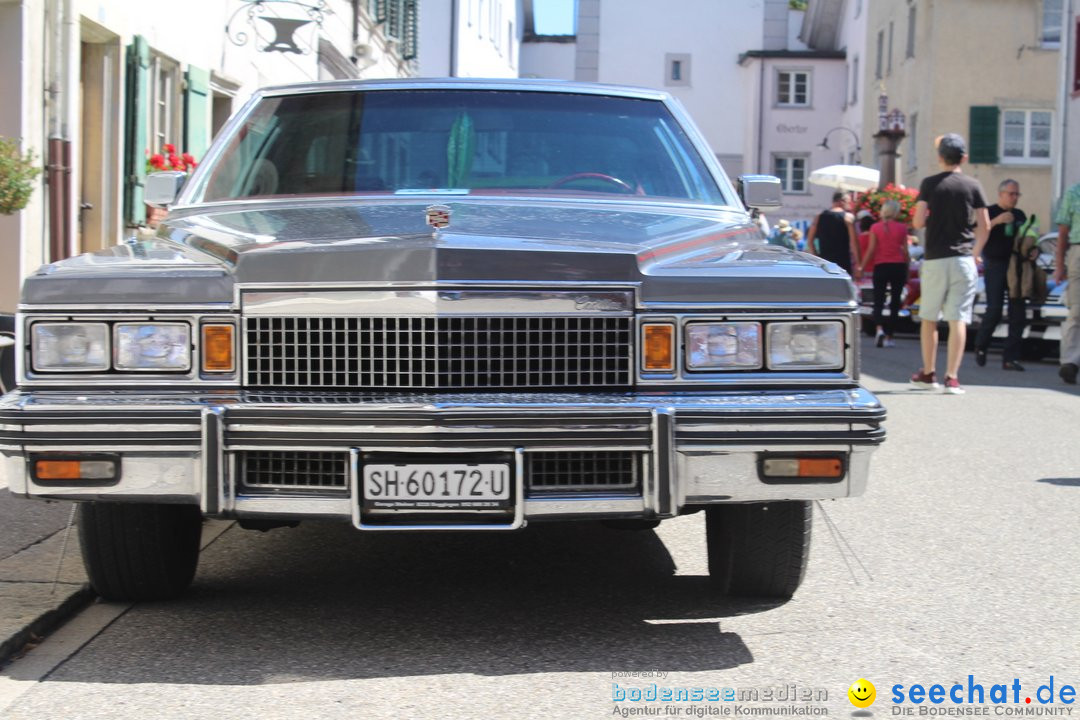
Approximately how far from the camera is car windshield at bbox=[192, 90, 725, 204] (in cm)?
553

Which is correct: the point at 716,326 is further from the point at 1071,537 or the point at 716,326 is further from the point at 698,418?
the point at 1071,537

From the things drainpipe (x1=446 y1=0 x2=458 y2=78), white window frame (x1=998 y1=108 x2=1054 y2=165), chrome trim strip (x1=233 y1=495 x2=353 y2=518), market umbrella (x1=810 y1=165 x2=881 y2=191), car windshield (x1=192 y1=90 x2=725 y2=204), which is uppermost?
drainpipe (x1=446 y1=0 x2=458 y2=78)

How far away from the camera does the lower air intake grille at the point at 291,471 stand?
159 inches

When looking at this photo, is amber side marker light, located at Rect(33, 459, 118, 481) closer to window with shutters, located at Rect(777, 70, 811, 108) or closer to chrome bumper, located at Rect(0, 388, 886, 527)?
chrome bumper, located at Rect(0, 388, 886, 527)

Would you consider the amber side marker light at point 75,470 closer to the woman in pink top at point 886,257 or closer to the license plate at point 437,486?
the license plate at point 437,486

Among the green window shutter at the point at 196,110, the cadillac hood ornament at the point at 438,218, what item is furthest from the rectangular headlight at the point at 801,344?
the green window shutter at the point at 196,110

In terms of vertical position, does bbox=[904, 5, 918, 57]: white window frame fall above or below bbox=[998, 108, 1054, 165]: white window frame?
above

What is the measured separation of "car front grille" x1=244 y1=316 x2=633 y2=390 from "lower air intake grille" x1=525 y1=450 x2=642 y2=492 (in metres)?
0.20

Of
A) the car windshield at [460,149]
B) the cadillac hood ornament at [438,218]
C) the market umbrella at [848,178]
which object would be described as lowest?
the cadillac hood ornament at [438,218]

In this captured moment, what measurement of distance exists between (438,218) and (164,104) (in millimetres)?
11974

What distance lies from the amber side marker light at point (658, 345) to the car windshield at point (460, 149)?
4.50 ft

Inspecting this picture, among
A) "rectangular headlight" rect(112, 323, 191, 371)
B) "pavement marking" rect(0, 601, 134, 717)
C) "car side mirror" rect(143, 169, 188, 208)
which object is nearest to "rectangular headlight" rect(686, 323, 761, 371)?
"rectangular headlight" rect(112, 323, 191, 371)

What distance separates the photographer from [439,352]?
4098 mm

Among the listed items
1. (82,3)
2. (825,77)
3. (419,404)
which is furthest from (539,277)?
(825,77)
